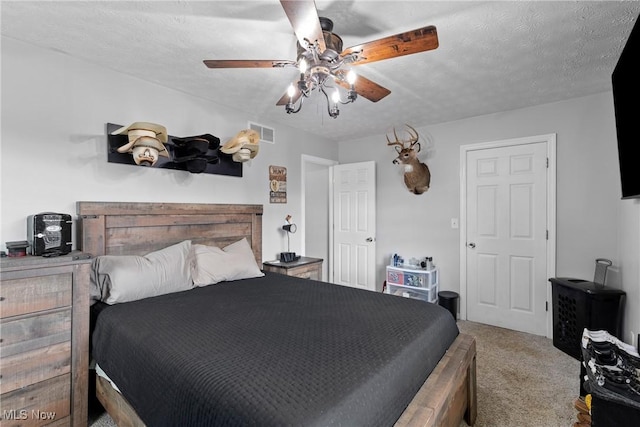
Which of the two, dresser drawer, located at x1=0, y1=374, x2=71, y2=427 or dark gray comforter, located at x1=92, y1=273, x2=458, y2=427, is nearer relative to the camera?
dark gray comforter, located at x1=92, y1=273, x2=458, y2=427

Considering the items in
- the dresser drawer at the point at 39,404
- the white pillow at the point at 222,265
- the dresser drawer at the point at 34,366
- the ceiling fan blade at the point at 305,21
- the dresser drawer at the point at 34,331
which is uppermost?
the ceiling fan blade at the point at 305,21

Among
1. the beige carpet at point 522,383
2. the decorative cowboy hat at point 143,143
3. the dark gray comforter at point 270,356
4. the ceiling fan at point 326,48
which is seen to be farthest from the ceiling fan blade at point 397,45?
the beige carpet at point 522,383

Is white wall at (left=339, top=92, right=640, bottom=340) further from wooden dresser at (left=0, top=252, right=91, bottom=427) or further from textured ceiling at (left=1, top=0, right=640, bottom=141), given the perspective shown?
wooden dresser at (left=0, top=252, right=91, bottom=427)

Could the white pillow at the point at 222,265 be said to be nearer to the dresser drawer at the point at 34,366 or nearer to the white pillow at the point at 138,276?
the white pillow at the point at 138,276

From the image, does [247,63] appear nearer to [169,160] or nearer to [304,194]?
[169,160]

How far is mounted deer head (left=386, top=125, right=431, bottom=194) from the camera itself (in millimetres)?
3633

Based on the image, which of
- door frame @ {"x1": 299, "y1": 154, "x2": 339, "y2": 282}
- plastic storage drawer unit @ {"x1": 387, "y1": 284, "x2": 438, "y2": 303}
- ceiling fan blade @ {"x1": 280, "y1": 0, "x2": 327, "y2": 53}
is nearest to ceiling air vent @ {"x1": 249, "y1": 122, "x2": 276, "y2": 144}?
door frame @ {"x1": 299, "y1": 154, "x2": 339, "y2": 282}

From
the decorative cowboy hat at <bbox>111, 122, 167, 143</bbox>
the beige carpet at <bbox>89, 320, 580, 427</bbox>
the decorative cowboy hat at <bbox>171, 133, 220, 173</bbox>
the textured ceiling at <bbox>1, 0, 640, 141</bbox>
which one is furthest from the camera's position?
the decorative cowboy hat at <bbox>171, 133, 220, 173</bbox>

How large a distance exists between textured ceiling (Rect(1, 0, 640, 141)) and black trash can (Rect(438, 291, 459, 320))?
7.34 ft

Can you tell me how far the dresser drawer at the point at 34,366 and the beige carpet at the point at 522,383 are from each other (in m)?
0.50

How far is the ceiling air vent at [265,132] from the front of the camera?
3.47 m

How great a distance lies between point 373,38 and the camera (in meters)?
1.94

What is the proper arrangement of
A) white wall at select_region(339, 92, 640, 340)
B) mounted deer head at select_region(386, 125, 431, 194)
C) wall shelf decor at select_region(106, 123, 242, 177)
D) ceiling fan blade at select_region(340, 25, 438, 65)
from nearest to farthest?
ceiling fan blade at select_region(340, 25, 438, 65) → wall shelf decor at select_region(106, 123, 242, 177) → white wall at select_region(339, 92, 640, 340) → mounted deer head at select_region(386, 125, 431, 194)

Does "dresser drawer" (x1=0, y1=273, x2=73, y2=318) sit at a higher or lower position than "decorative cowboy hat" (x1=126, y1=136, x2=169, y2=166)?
lower
